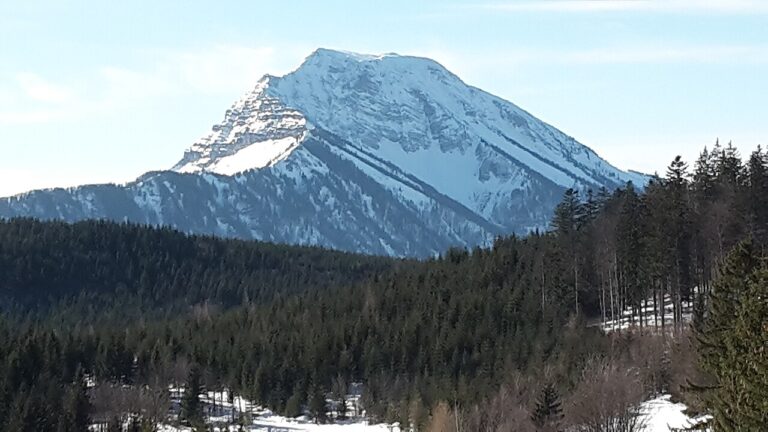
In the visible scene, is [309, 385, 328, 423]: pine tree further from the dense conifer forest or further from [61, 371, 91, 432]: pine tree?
[61, 371, 91, 432]: pine tree

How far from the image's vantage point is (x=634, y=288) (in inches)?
4500

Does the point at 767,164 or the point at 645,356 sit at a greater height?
the point at 767,164

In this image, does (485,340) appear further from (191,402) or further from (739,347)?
(739,347)

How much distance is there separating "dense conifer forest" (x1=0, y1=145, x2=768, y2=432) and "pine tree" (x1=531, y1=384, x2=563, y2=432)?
0.13 meters

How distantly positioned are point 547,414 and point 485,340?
48.3 metres

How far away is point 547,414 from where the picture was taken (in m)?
82.9

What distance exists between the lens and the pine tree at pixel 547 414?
268ft

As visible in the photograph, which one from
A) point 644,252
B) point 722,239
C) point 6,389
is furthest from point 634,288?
point 6,389

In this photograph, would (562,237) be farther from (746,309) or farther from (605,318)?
(746,309)

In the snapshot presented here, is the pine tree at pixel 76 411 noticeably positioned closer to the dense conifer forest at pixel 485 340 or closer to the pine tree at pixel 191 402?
the dense conifer forest at pixel 485 340

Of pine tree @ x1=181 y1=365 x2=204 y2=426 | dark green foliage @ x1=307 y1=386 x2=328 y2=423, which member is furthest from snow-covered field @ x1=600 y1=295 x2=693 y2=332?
pine tree @ x1=181 y1=365 x2=204 y2=426

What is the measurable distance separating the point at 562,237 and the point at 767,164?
30.2 m

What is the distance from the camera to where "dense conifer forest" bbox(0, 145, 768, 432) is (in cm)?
9369

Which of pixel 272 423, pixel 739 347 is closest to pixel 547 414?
pixel 739 347
